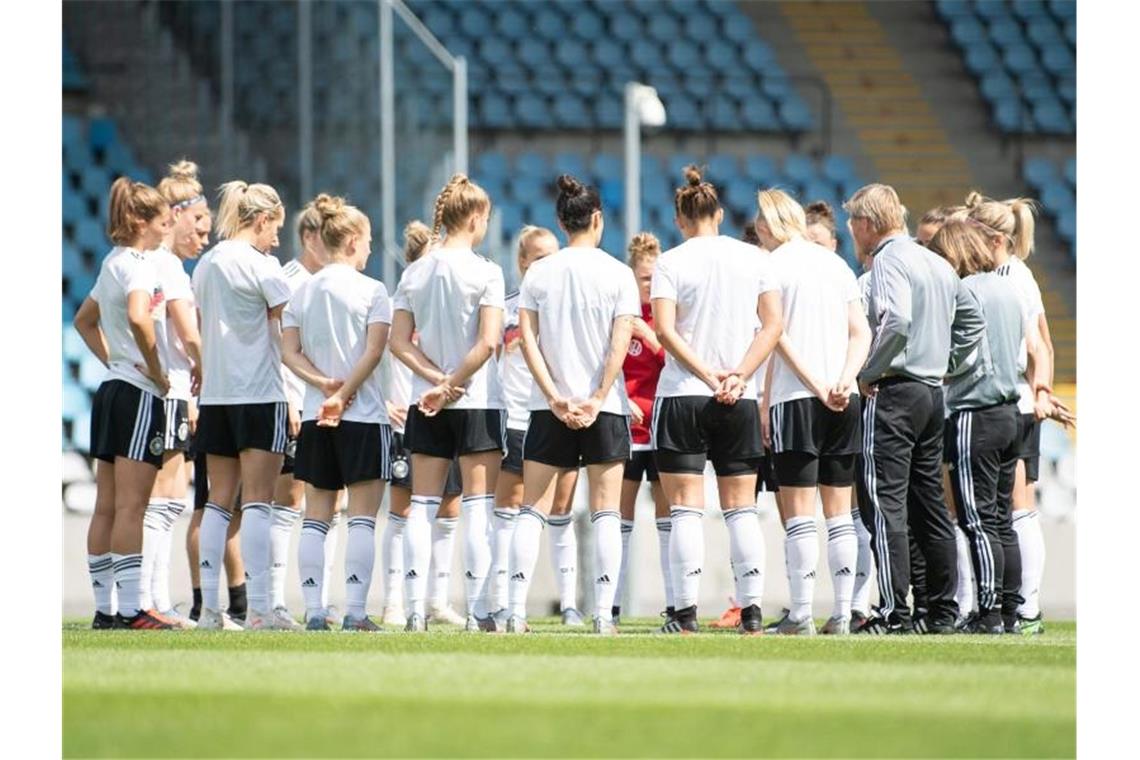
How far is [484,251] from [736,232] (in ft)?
25.6

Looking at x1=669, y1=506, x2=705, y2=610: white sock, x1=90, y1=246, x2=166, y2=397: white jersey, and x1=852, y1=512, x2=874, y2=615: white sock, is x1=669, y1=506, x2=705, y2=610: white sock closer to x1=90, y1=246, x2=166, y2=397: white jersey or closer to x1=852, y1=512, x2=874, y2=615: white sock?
x1=852, y1=512, x2=874, y2=615: white sock

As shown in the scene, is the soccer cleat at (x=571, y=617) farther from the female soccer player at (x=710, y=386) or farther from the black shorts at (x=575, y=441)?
the black shorts at (x=575, y=441)

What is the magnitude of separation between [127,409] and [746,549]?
276 centimetres

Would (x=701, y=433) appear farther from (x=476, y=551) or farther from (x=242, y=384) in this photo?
(x=242, y=384)

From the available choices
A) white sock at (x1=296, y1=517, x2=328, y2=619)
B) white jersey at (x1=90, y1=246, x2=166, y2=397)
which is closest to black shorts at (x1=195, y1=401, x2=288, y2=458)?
white jersey at (x1=90, y1=246, x2=166, y2=397)

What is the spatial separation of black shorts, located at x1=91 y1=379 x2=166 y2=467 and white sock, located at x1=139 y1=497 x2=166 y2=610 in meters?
0.35

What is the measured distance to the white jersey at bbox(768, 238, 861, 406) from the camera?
848 centimetres

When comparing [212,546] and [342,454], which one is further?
[212,546]

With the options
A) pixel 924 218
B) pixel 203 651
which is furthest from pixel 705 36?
pixel 203 651

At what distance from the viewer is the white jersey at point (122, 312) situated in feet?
27.7

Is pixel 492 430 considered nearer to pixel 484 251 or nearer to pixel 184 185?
pixel 184 185

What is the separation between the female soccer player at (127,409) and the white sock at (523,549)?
155 centimetres

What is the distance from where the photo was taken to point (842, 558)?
8492 mm

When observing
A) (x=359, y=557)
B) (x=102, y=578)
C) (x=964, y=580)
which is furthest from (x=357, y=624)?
(x=964, y=580)
